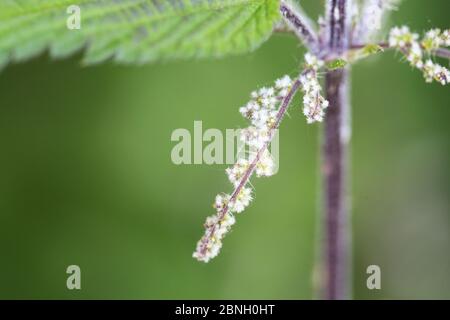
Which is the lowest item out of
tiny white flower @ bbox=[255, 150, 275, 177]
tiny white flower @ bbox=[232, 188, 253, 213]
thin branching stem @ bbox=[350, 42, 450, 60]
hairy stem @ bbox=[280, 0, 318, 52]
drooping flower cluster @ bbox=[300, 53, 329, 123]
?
tiny white flower @ bbox=[232, 188, 253, 213]

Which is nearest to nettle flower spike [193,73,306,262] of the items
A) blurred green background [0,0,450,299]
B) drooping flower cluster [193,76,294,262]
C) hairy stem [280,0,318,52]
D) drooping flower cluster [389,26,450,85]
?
drooping flower cluster [193,76,294,262]

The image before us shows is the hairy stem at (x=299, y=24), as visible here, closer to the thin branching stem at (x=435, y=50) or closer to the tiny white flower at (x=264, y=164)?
the thin branching stem at (x=435, y=50)

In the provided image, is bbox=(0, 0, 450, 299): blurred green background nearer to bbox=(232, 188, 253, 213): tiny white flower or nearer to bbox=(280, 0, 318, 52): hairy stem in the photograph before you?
bbox=(280, 0, 318, 52): hairy stem

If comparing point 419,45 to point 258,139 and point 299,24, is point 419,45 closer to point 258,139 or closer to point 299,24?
point 299,24

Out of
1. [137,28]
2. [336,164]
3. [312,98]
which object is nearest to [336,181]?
[336,164]

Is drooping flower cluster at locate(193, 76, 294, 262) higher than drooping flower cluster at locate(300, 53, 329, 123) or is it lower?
lower
